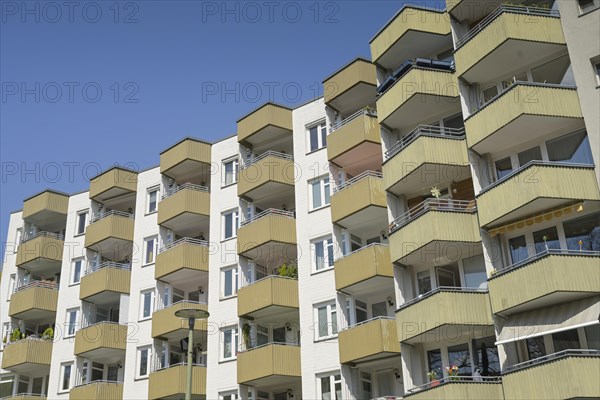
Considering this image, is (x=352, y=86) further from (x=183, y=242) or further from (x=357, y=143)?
(x=183, y=242)

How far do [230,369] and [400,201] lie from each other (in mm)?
11724

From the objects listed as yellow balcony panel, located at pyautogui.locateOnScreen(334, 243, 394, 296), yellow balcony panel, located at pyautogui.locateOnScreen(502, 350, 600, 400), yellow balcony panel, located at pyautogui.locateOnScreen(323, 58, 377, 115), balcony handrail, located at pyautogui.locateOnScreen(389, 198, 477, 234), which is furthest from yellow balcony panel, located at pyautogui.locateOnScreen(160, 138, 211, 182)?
yellow balcony panel, located at pyautogui.locateOnScreen(502, 350, 600, 400)

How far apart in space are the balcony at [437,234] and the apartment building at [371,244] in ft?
0.26

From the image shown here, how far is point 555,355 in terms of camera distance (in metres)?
25.5

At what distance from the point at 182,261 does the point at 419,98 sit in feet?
51.1

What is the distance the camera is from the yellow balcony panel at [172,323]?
3916cm

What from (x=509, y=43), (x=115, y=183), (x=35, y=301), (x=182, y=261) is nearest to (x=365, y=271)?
(x=509, y=43)

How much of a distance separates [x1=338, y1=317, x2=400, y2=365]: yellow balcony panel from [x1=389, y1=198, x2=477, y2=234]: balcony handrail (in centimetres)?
398

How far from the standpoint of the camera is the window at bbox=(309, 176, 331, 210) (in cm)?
3725

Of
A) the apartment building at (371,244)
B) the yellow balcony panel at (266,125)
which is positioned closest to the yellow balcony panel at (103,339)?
the apartment building at (371,244)

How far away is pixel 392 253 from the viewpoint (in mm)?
31859

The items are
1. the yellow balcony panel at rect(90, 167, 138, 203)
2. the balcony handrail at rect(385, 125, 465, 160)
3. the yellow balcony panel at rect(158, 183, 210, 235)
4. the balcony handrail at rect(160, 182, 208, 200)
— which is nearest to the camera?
the balcony handrail at rect(385, 125, 465, 160)

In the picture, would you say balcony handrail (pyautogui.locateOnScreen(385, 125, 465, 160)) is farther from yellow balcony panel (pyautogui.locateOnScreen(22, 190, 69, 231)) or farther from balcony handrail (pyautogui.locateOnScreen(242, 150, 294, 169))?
yellow balcony panel (pyautogui.locateOnScreen(22, 190, 69, 231))

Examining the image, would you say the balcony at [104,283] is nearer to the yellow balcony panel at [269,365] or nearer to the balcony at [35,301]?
the balcony at [35,301]
